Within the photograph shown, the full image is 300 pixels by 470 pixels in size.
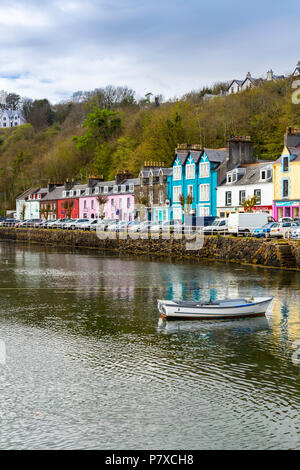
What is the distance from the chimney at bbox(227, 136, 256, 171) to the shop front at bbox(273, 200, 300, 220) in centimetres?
952

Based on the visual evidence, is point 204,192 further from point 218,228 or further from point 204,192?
point 218,228

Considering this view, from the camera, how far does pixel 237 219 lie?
150ft

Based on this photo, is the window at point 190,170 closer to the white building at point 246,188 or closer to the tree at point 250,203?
the white building at point 246,188

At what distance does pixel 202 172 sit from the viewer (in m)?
62.8

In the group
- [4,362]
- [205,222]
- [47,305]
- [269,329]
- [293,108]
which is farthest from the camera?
[293,108]

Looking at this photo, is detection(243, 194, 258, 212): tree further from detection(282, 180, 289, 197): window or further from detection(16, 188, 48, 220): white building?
detection(16, 188, 48, 220): white building

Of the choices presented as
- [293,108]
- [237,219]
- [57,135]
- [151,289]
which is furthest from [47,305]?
[57,135]

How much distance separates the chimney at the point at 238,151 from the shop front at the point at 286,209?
375 inches

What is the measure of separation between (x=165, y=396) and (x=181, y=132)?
69.5m

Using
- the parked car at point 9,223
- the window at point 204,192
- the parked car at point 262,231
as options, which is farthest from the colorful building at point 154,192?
the parked car at point 9,223

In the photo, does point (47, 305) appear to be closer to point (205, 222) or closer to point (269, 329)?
point (269, 329)

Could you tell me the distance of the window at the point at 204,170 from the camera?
62.1 m

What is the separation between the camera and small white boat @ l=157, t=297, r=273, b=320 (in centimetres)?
2127
